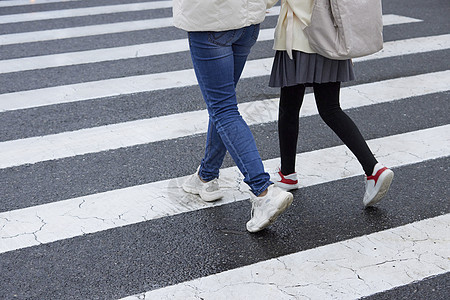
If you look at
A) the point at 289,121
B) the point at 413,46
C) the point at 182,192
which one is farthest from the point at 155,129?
the point at 413,46

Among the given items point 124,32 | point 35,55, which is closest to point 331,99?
point 35,55

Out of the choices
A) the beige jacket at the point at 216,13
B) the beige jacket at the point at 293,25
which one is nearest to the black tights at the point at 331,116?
the beige jacket at the point at 293,25

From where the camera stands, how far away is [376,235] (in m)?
3.23

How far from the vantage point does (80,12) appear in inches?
349

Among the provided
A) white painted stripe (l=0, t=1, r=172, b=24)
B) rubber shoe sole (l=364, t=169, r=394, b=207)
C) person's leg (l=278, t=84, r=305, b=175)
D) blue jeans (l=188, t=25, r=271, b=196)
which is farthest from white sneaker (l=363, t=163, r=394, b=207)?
white painted stripe (l=0, t=1, r=172, b=24)

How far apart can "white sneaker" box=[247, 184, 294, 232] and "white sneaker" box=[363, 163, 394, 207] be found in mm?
528

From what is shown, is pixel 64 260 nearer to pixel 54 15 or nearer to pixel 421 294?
pixel 421 294

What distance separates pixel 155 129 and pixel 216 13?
198 centimetres

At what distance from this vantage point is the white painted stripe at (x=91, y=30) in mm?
7477

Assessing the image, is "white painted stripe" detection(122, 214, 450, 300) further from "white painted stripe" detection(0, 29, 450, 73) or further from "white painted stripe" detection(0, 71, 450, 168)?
"white painted stripe" detection(0, 29, 450, 73)

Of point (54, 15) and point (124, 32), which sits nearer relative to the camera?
point (124, 32)

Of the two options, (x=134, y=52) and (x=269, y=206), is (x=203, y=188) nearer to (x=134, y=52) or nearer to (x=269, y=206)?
(x=269, y=206)

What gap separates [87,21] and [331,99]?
18.7 feet

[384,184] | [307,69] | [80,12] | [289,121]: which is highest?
[307,69]
